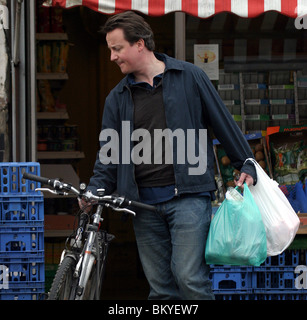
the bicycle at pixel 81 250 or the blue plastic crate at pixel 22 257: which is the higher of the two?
the bicycle at pixel 81 250

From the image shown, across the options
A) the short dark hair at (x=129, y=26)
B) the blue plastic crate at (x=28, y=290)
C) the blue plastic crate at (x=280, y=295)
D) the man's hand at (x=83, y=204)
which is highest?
the short dark hair at (x=129, y=26)

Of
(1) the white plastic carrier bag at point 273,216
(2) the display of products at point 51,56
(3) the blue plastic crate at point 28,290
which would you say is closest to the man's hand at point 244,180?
(1) the white plastic carrier bag at point 273,216

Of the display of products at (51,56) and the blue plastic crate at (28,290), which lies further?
the display of products at (51,56)

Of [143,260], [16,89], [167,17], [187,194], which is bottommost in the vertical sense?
[143,260]

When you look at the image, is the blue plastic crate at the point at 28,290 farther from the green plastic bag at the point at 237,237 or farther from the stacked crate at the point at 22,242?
the green plastic bag at the point at 237,237

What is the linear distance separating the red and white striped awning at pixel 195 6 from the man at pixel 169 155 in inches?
59.0

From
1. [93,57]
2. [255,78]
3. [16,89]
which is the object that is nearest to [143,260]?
[16,89]

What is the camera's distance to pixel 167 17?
23.6ft

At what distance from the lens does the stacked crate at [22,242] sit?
5270 millimetres

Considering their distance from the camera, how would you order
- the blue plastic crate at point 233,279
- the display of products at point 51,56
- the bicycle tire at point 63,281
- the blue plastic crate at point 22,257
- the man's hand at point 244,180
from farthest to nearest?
1. the display of products at point 51,56
2. the blue plastic crate at point 233,279
3. the blue plastic crate at point 22,257
4. the man's hand at point 244,180
5. the bicycle tire at point 63,281

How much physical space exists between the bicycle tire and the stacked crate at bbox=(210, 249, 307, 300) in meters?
1.74

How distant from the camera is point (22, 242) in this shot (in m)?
5.29

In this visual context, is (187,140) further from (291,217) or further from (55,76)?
(55,76)

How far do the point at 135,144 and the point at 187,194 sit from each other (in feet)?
1.43
